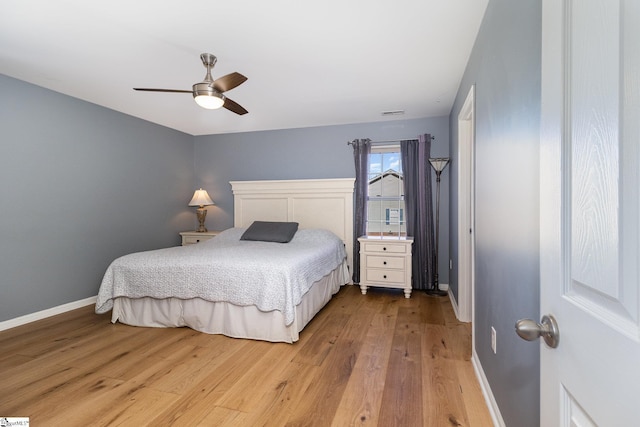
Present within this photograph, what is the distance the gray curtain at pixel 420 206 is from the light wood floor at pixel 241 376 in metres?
1.14

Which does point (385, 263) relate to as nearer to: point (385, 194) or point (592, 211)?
point (385, 194)

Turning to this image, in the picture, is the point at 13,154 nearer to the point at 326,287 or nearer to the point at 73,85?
the point at 73,85

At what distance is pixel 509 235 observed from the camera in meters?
1.38

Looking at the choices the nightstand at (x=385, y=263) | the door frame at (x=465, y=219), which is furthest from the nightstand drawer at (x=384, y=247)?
the door frame at (x=465, y=219)

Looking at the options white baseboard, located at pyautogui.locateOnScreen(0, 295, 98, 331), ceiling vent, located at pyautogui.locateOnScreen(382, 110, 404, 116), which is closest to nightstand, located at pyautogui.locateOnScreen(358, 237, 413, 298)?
ceiling vent, located at pyautogui.locateOnScreen(382, 110, 404, 116)

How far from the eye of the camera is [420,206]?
4105 millimetres

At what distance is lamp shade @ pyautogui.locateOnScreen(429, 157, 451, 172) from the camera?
3887 millimetres

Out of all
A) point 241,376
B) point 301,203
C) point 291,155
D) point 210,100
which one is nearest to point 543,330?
point 241,376

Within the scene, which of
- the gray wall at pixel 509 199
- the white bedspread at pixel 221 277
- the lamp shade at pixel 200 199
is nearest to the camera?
the gray wall at pixel 509 199

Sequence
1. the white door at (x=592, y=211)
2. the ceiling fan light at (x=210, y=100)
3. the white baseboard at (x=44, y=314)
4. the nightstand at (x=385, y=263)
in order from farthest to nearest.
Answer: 1. the nightstand at (x=385, y=263)
2. the white baseboard at (x=44, y=314)
3. the ceiling fan light at (x=210, y=100)
4. the white door at (x=592, y=211)

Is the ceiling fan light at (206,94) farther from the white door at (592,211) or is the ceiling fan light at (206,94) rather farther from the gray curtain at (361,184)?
the gray curtain at (361,184)

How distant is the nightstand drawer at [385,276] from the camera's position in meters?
3.85

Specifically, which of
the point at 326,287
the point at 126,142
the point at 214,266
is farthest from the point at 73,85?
the point at 326,287

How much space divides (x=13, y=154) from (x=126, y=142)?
1.19 metres
